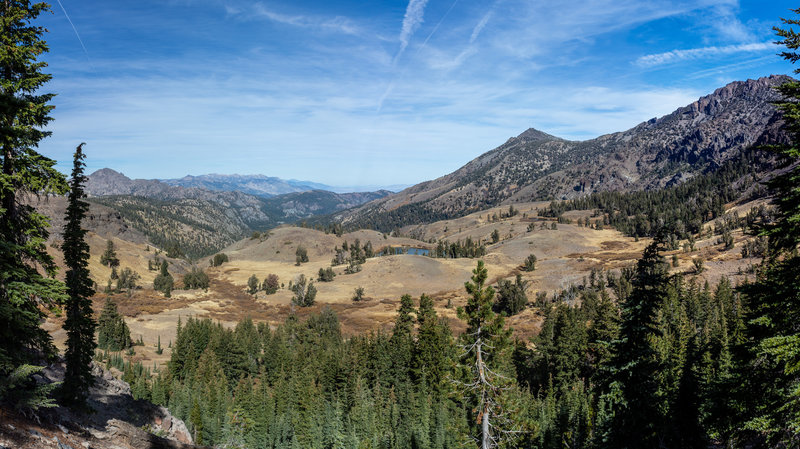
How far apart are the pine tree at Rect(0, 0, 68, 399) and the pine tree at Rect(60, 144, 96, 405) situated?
1653 cm

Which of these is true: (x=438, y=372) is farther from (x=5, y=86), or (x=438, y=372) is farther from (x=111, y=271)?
(x=111, y=271)

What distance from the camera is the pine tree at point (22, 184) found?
13406 mm

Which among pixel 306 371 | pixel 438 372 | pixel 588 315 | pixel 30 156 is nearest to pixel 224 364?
pixel 306 371

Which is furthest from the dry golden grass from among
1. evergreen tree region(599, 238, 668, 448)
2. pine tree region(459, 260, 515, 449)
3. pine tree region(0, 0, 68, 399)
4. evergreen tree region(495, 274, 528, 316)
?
pine tree region(0, 0, 68, 399)

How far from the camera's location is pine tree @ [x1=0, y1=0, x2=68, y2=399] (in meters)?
13.4

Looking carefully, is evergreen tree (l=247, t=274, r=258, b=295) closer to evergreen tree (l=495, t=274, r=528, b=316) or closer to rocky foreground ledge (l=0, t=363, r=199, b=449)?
evergreen tree (l=495, t=274, r=528, b=316)

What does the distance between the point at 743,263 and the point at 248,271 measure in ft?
625

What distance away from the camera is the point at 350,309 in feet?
415

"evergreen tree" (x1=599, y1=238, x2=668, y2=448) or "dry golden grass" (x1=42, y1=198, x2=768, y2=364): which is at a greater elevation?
"evergreen tree" (x1=599, y1=238, x2=668, y2=448)

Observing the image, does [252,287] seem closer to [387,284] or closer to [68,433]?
[387,284]

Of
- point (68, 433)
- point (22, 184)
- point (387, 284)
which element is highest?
point (22, 184)

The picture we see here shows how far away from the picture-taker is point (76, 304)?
2894cm

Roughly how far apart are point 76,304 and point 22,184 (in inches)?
749

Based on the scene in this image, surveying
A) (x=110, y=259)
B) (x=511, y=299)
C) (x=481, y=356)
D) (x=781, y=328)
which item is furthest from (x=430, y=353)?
(x=110, y=259)
